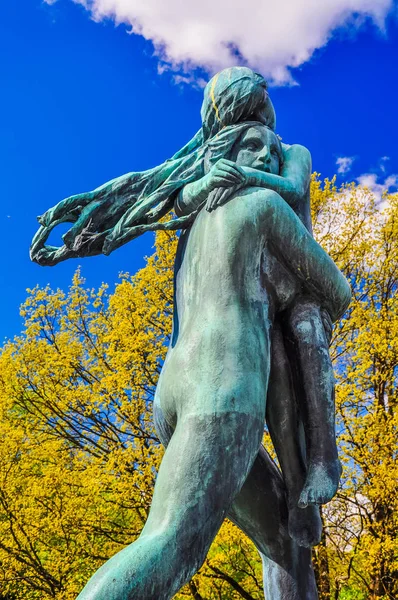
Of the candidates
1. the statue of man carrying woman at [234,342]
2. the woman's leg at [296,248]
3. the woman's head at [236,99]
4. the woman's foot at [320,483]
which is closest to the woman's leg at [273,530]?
the statue of man carrying woman at [234,342]

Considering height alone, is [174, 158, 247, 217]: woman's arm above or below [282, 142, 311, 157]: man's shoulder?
below

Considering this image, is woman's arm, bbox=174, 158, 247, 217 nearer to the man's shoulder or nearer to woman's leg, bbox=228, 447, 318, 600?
the man's shoulder

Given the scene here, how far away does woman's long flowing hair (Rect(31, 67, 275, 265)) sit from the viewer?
99.2 inches

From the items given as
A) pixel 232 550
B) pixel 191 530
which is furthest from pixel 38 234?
pixel 232 550

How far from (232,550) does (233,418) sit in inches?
292

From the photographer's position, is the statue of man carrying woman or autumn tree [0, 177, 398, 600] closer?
the statue of man carrying woman

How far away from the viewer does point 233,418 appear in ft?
5.90

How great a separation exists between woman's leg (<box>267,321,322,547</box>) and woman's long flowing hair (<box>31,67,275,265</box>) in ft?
2.62

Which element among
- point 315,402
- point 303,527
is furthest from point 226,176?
point 303,527

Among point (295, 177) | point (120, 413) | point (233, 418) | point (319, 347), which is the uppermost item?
point (120, 413)

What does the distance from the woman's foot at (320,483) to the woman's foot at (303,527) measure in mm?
150

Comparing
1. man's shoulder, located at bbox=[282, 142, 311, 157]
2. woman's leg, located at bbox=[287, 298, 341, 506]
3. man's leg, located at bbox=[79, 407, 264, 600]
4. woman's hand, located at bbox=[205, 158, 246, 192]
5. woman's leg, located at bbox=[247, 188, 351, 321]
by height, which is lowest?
man's leg, located at bbox=[79, 407, 264, 600]

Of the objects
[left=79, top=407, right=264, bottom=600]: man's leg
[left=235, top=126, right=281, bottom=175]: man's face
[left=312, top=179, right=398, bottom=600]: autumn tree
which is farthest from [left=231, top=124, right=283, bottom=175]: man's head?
[left=312, top=179, right=398, bottom=600]: autumn tree

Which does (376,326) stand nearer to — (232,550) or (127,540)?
(232,550)
